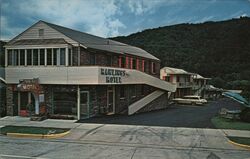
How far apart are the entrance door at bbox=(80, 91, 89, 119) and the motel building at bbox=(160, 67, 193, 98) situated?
90.4 ft

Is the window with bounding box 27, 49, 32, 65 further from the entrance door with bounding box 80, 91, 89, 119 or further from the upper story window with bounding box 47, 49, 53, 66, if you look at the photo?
the entrance door with bounding box 80, 91, 89, 119

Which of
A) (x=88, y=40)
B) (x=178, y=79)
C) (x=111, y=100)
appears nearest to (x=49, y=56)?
(x=88, y=40)

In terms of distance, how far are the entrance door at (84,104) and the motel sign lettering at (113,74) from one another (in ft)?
7.36

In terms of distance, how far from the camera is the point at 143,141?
15.6 meters

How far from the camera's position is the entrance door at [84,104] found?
926 inches

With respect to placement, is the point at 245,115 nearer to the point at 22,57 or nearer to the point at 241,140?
the point at 241,140

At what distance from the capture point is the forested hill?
208 ft

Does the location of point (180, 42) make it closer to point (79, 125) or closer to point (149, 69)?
point (149, 69)

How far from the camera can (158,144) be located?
589 inches

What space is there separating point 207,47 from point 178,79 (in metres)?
21.7

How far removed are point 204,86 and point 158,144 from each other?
5497 cm

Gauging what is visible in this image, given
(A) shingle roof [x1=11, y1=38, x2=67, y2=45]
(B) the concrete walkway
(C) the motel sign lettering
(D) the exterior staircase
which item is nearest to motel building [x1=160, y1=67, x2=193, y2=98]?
(D) the exterior staircase

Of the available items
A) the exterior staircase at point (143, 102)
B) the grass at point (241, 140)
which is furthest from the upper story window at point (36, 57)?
the grass at point (241, 140)

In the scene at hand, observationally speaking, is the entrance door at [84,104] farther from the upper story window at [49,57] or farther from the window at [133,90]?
the window at [133,90]
